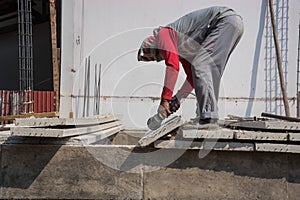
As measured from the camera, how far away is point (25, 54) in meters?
5.70

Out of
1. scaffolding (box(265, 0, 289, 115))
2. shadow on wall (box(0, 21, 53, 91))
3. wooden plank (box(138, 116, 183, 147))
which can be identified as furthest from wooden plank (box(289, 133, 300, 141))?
shadow on wall (box(0, 21, 53, 91))

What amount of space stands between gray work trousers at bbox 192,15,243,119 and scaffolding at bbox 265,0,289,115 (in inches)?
113

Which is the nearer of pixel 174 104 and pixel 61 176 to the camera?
pixel 61 176

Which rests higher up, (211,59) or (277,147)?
(211,59)

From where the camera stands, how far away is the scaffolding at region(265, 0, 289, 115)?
4871 millimetres

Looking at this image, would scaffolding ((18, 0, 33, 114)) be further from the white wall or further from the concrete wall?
the concrete wall

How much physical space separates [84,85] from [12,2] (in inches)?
202

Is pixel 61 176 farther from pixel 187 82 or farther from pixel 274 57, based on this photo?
pixel 274 57

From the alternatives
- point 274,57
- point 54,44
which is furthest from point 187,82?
point 54,44

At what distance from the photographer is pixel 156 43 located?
7.68ft

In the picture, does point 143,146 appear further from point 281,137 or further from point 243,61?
point 243,61

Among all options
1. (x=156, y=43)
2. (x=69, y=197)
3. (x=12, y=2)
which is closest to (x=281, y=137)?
(x=156, y=43)

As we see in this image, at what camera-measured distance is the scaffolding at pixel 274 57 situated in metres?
4.87

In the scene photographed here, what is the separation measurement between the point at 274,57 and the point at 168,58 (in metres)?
3.44
